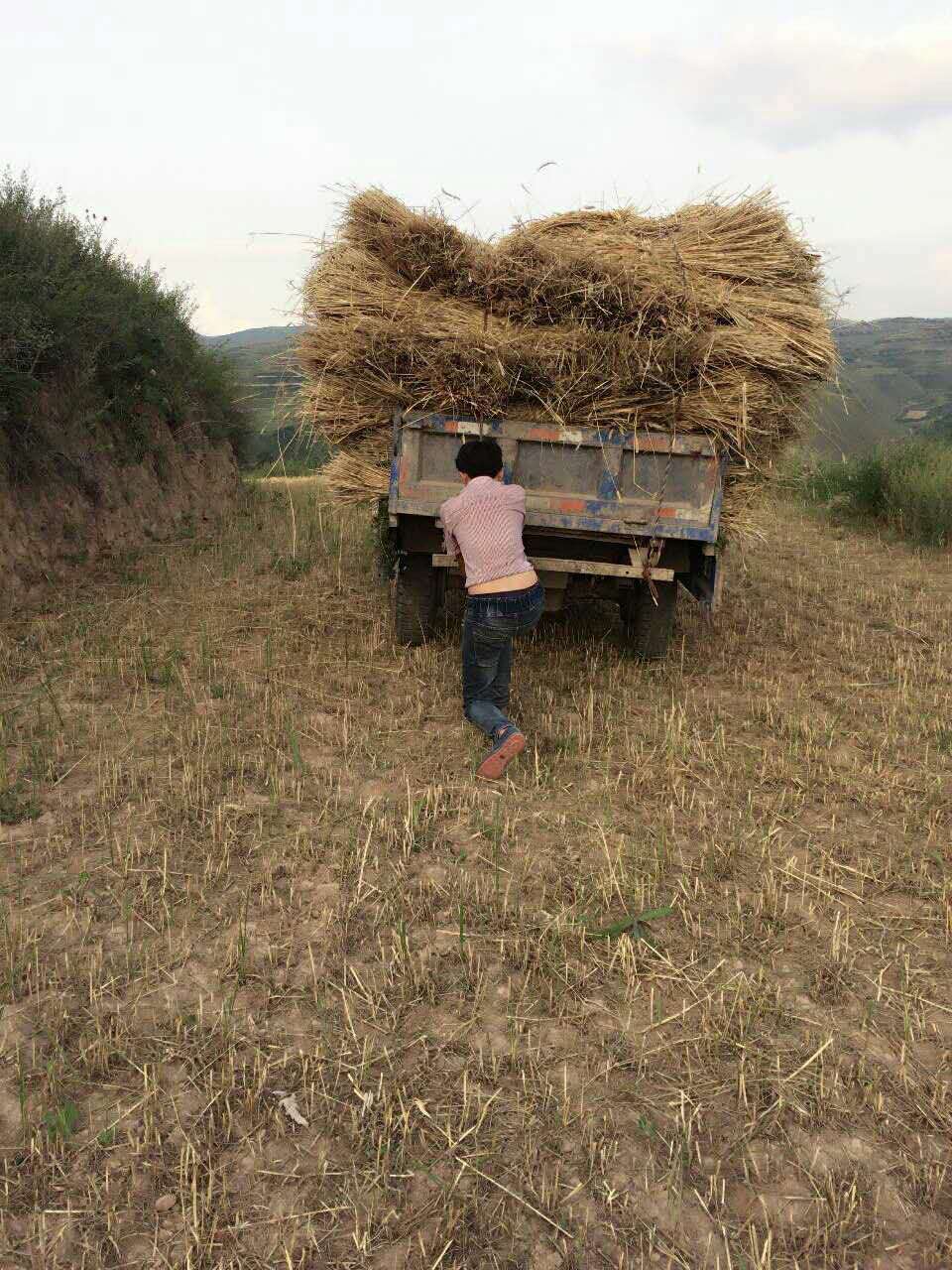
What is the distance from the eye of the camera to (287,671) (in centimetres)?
571

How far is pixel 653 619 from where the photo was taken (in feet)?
19.2

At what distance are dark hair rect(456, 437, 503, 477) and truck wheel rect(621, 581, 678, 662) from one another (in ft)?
5.32

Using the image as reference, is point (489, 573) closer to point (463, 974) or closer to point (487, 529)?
point (487, 529)

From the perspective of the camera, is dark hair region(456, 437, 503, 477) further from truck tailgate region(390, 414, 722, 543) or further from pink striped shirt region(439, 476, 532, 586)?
truck tailgate region(390, 414, 722, 543)

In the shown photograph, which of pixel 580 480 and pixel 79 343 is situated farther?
pixel 79 343

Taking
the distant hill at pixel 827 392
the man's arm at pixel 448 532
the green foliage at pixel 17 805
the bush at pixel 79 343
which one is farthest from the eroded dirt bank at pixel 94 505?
the man's arm at pixel 448 532

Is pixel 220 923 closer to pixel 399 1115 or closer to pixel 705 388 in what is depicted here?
pixel 399 1115

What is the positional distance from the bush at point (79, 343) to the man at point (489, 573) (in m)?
4.34

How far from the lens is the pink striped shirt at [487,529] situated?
4.42m

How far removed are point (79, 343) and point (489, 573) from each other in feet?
20.1

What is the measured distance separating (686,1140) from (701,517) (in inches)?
Result: 146

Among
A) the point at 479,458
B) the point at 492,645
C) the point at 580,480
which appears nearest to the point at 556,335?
the point at 580,480

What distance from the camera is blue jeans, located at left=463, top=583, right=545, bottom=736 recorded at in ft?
14.5

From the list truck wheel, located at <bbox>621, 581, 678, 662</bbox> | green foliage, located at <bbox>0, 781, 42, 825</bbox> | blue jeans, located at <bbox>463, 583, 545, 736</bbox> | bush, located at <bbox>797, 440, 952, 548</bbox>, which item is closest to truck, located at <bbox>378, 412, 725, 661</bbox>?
truck wheel, located at <bbox>621, 581, 678, 662</bbox>
